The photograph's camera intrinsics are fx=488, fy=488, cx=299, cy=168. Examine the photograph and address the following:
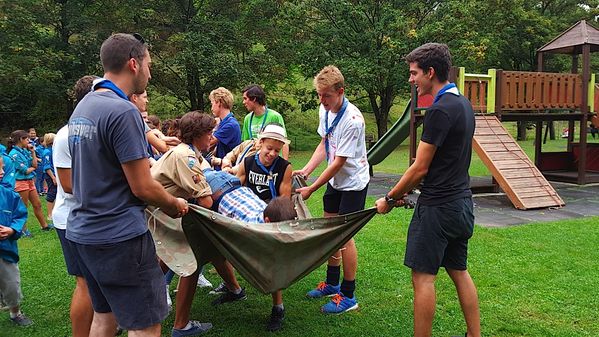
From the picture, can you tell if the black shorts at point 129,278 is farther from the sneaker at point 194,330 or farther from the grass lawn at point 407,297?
the grass lawn at point 407,297

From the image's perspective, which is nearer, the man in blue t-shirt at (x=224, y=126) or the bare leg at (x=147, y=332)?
the bare leg at (x=147, y=332)

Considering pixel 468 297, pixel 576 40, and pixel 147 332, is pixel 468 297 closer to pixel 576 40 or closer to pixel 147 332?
pixel 147 332

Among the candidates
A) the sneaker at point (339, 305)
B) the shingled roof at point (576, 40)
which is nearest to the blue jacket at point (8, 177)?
the sneaker at point (339, 305)

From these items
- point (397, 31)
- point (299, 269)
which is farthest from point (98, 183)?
point (397, 31)

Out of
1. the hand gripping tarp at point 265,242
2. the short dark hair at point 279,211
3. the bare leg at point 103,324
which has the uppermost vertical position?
the short dark hair at point 279,211

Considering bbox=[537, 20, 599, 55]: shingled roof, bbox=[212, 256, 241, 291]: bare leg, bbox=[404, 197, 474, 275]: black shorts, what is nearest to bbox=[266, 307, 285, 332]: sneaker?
bbox=[212, 256, 241, 291]: bare leg

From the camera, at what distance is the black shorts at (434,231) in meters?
2.86

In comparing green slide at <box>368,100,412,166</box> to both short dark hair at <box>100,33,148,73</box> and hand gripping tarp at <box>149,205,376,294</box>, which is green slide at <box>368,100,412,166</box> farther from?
short dark hair at <box>100,33,148,73</box>

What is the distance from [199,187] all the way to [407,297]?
2122 millimetres

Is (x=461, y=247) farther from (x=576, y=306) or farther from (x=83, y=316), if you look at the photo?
(x=83, y=316)

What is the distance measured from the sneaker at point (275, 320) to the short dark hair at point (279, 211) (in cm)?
85

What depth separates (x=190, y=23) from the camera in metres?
22.1

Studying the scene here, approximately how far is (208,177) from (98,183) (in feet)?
4.25

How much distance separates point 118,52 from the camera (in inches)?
84.4
